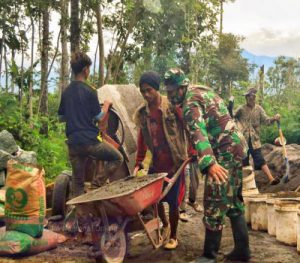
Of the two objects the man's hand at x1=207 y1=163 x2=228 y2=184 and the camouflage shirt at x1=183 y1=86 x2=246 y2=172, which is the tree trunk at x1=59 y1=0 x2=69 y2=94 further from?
the man's hand at x1=207 y1=163 x2=228 y2=184

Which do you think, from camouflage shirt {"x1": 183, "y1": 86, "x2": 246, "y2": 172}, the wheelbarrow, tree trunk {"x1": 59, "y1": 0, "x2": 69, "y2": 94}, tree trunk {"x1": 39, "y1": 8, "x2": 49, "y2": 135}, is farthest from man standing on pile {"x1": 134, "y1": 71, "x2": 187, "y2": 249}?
tree trunk {"x1": 59, "y1": 0, "x2": 69, "y2": 94}

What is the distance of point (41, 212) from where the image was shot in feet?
16.3

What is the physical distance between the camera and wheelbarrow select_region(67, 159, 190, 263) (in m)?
4.15

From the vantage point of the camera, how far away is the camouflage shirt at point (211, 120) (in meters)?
4.21

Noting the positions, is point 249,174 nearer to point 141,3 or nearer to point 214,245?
point 214,245

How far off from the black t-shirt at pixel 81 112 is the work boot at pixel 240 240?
6.06ft

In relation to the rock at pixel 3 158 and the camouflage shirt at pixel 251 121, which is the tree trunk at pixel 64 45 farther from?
the rock at pixel 3 158

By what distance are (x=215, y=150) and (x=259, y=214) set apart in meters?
2.20

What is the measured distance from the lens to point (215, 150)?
4.47 metres

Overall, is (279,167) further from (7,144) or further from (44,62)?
(44,62)

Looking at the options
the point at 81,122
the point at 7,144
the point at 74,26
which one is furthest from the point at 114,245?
the point at 74,26

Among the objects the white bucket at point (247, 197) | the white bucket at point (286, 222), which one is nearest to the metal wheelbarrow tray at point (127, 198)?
the white bucket at point (286, 222)

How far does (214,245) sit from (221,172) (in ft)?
2.89

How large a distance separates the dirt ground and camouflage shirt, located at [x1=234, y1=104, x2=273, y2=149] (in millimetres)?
3359
